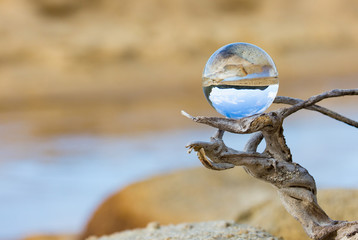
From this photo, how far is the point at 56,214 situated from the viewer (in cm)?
212

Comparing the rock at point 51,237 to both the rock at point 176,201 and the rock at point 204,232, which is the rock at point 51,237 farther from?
the rock at point 204,232

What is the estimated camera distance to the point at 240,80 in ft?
1.84

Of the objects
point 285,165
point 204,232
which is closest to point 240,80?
point 285,165

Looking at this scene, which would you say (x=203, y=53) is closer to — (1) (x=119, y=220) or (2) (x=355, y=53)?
(2) (x=355, y=53)

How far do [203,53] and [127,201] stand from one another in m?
6.16

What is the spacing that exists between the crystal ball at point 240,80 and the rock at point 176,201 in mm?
711

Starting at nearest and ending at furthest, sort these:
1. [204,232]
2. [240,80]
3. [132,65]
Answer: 1. [240,80]
2. [204,232]
3. [132,65]

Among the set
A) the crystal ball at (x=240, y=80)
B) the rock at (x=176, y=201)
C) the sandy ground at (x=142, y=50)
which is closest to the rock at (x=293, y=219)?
the rock at (x=176, y=201)

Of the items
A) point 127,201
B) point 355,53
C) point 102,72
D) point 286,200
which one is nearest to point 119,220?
point 127,201

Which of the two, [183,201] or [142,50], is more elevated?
[142,50]

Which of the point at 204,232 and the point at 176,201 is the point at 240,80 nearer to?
the point at 204,232

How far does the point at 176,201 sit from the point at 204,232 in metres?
0.56

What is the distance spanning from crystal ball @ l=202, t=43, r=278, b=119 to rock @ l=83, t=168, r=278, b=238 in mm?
711

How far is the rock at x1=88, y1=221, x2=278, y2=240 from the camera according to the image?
0.77m
